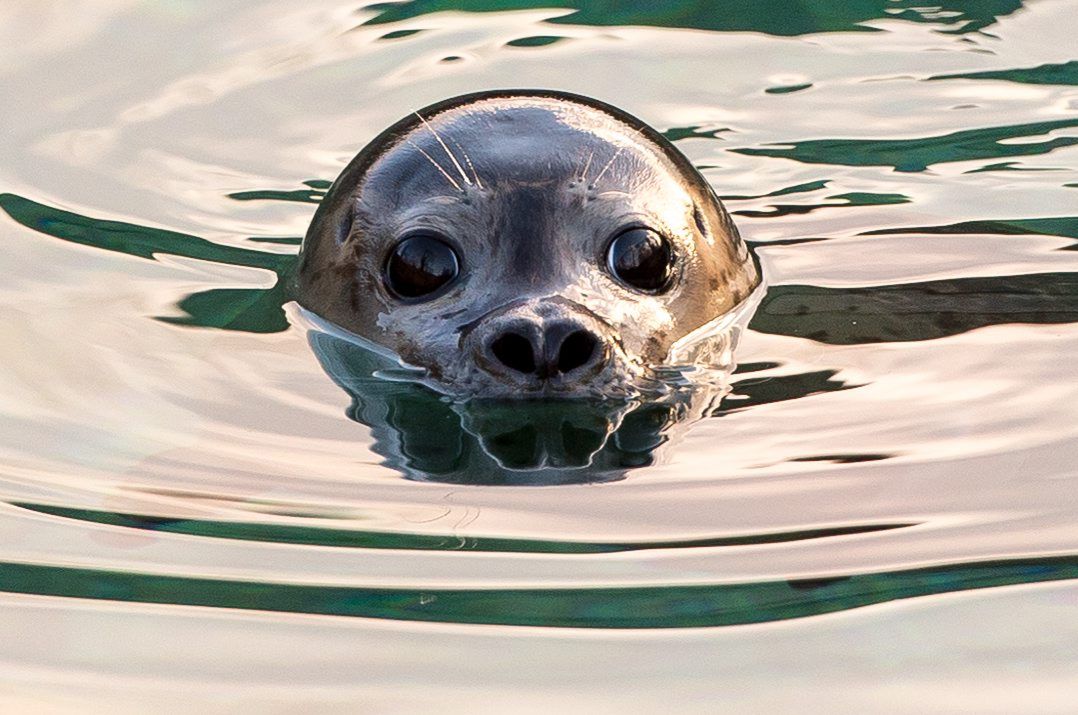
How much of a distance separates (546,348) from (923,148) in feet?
10.6

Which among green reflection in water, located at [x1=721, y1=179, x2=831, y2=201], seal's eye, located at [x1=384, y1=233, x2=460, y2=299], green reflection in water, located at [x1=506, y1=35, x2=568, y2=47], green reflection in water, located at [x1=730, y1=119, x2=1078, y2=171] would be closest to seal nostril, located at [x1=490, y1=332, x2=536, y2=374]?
seal's eye, located at [x1=384, y1=233, x2=460, y2=299]

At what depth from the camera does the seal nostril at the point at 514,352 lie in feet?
13.9

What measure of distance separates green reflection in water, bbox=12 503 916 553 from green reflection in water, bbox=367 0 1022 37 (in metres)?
4.75

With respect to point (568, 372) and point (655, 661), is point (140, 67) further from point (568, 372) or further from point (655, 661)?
point (655, 661)

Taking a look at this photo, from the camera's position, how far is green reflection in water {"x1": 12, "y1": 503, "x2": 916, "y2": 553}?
356 cm

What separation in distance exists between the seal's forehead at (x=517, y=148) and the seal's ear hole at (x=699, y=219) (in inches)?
4.9

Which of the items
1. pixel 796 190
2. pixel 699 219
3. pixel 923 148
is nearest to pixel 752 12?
pixel 923 148

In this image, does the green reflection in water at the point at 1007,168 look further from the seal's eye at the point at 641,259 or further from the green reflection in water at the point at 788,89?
the seal's eye at the point at 641,259

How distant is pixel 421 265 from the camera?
15.9ft

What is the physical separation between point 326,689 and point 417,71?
16.2 feet

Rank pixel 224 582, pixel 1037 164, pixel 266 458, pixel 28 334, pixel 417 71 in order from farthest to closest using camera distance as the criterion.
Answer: pixel 417 71
pixel 1037 164
pixel 28 334
pixel 266 458
pixel 224 582

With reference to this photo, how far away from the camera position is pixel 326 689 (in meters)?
3.04

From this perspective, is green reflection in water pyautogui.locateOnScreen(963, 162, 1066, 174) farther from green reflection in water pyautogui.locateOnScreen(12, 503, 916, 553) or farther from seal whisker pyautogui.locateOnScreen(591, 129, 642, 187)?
green reflection in water pyautogui.locateOnScreen(12, 503, 916, 553)

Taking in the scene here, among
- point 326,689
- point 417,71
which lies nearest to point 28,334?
point 326,689
